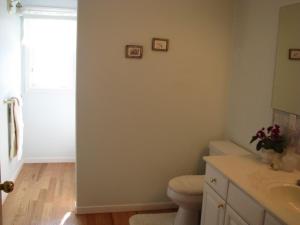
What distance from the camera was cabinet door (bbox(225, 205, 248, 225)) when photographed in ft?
5.91

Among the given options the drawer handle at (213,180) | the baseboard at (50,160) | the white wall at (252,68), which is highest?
the white wall at (252,68)

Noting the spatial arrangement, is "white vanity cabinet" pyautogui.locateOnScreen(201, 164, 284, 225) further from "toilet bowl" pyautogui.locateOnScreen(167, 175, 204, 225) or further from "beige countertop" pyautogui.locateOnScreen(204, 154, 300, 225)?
"toilet bowl" pyautogui.locateOnScreen(167, 175, 204, 225)

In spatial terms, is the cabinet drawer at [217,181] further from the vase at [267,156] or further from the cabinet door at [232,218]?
the vase at [267,156]

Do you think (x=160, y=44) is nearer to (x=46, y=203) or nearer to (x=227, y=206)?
(x=227, y=206)

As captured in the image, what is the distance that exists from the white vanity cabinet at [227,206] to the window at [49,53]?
276 cm

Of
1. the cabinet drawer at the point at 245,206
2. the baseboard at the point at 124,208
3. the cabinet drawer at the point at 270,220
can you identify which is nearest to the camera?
the cabinet drawer at the point at 270,220

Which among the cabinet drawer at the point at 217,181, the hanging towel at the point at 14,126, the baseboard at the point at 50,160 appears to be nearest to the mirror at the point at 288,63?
the cabinet drawer at the point at 217,181

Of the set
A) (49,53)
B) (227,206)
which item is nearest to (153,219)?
(227,206)

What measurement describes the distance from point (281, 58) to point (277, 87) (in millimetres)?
219

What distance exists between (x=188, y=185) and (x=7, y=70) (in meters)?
2.19

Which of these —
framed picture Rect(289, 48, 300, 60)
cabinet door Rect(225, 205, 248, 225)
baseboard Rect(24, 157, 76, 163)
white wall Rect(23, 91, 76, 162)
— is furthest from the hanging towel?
framed picture Rect(289, 48, 300, 60)

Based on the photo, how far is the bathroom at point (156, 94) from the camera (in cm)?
286

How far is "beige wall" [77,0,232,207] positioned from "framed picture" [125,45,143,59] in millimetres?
48

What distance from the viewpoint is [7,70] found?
3.33m
